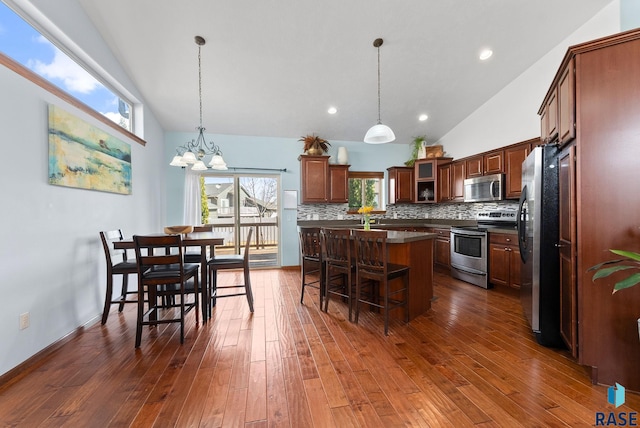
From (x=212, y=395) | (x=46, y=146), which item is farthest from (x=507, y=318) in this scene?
(x=46, y=146)

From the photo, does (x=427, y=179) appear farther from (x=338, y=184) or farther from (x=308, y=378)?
(x=308, y=378)

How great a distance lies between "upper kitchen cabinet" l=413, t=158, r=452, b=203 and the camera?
17.0 feet

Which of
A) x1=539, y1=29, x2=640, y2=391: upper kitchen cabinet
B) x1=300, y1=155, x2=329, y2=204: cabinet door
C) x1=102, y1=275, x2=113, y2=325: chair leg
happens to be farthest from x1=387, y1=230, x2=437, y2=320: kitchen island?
x1=102, y1=275, x2=113, y2=325: chair leg

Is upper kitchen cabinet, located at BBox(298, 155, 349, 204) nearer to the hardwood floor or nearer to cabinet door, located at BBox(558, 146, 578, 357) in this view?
the hardwood floor

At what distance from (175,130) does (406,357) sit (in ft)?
17.1

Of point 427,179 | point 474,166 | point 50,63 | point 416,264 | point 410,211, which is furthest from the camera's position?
point 410,211

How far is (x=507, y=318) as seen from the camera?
277 cm

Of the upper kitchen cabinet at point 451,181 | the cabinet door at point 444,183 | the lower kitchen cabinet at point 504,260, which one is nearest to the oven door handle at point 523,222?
the lower kitchen cabinet at point 504,260

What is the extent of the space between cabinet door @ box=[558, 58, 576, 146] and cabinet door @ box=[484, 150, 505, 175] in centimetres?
214

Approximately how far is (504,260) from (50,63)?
5495mm

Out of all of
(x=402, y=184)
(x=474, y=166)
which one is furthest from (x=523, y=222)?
(x=402, y=184)

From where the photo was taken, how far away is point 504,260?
3.61 meters

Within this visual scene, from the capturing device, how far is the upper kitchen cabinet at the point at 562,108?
1.76 metres

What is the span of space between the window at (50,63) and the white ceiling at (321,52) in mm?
545
